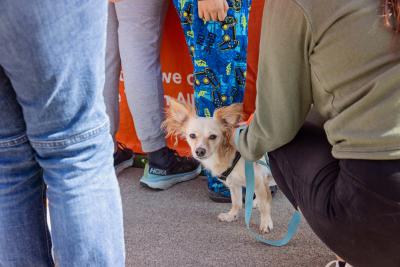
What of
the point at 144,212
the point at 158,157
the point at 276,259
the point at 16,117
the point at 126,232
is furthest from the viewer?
the point at 158,157

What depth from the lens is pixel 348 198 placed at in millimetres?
1088

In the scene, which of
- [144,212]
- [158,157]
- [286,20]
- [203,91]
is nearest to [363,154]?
[286,20]

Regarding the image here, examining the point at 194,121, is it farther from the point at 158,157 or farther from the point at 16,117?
the point at 16,117

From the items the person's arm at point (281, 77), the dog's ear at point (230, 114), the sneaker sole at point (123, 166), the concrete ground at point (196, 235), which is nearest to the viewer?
the person's arm at point (281, 77)

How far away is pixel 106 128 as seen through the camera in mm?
1034

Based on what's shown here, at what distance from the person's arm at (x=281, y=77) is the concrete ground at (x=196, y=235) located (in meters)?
0.55

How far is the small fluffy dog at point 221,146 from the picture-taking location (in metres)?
2.05

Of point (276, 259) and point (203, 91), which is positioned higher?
point (203, 91)

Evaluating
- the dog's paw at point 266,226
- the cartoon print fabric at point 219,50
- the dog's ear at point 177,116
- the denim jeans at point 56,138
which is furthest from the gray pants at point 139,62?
A: the denim jeans at point 56,138

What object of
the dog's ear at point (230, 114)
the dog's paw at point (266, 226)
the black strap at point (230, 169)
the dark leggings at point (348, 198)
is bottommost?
the dog's paw at point (266, 226)

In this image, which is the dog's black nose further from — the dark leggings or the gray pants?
the dark leggings

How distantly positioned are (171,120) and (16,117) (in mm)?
1325

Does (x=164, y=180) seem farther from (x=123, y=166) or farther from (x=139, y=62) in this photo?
(x=139, y=62)

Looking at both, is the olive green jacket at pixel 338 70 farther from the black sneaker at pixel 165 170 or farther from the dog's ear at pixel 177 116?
the black sneaker at pixel 165 170
